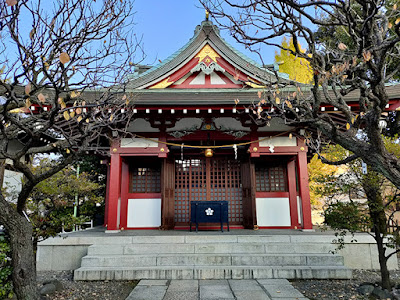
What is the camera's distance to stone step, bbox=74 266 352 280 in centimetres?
530

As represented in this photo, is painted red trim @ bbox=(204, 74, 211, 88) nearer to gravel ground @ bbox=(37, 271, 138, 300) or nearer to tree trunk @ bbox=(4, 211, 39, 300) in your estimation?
gravel ground @ bbox=(37, 271, 138, 300)

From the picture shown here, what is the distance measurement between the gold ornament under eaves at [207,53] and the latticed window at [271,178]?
431 cm

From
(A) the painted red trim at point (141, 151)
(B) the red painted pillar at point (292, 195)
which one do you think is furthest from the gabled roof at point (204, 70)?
(B) the red painted pillar at point (292, 195)

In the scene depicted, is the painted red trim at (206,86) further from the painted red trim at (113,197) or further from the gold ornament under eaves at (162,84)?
the painted red trim at (113,197)

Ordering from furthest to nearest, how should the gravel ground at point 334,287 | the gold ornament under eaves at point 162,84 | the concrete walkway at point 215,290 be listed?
the gold ornament under eaves at point 162,84 → the gravel ground at point 334,287 → the concrete walkway at point 215,290

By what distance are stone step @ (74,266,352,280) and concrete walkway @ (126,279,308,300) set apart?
0.18 metres

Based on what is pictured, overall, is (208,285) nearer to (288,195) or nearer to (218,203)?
(218,203)

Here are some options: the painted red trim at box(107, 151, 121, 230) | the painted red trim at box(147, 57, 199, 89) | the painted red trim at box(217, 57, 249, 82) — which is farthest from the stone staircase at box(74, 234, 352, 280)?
the painted red trim at box(217, 57, 249, 82)

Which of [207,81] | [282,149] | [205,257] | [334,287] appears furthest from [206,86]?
[334,287]

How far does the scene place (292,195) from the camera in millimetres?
8742

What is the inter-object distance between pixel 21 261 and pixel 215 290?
10.1 ft

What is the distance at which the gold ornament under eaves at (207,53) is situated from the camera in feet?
30.2

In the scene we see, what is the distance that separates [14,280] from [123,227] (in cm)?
523

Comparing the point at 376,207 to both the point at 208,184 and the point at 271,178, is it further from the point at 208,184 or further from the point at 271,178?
the point at 208,184
